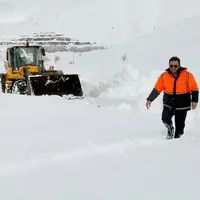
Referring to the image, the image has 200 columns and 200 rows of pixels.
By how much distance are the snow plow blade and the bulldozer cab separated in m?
2.00

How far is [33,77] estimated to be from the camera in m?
11.1

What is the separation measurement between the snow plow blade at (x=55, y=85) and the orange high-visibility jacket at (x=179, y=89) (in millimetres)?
5550

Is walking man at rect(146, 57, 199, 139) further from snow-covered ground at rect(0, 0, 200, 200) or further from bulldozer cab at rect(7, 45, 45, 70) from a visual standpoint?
bulldozer cab at rect(7, 45, 45, 70)

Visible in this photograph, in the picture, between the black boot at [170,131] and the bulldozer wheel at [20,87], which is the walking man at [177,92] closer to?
the black boot at [170,131]

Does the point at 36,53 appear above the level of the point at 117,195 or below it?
above

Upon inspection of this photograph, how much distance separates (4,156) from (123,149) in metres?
1.51

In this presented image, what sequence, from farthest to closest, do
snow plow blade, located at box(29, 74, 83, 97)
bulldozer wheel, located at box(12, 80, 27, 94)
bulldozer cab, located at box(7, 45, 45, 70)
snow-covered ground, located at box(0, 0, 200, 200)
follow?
bulldozer cab, located at box(7, 45, 45, 70) < bulldozer wheel, located at box(12, 80, 27, 94) < snow plow blade, located at box(29, 74, 83, 97) < snow-covered ground, located at box(0, 0, 200, 200)

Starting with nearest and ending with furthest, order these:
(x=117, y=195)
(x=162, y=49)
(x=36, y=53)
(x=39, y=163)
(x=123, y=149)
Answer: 1. (x=117, y=195)
2. (x=39, y=163)
3. (x=123, y=149)
4. (x=36, y=53)
5. (x=162, y=49)

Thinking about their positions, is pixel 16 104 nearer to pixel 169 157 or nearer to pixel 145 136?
pixel 145 136

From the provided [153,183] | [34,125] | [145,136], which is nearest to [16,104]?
[34,125]

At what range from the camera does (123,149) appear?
5.36m

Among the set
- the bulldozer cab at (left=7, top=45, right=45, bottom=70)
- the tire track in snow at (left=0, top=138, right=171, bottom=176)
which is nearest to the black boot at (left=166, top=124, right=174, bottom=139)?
the tire track in snow at (left=0, top=138, right=171, bottom=176)

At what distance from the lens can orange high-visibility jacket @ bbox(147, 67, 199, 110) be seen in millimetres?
5836

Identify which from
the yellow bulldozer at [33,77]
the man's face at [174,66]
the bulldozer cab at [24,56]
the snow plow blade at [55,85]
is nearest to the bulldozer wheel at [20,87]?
the yellow bulldozer at [33,77]
